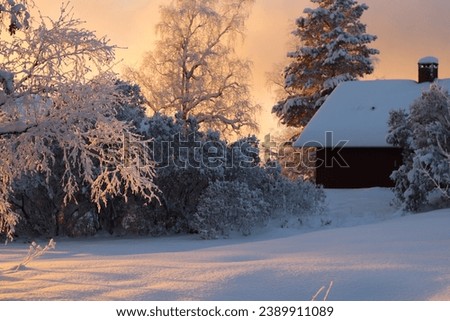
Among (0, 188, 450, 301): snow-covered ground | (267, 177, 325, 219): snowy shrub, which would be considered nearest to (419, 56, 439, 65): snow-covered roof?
(267, 177, 325, 219): snowy shrub

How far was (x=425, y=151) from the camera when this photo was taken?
26562mm

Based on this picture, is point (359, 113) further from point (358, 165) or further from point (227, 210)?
point (227, 210)

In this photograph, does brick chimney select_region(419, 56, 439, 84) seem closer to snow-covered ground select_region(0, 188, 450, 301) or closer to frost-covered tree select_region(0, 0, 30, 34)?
snow-covered ground select_region(0, 188, 450, 301)

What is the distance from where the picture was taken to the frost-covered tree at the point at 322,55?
1689 inches

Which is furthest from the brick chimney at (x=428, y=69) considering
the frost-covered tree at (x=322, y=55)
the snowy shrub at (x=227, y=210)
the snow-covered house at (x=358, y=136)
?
the snowy shrub at (x=227, y=210)

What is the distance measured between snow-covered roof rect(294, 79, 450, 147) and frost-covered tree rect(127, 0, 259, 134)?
4299 mm

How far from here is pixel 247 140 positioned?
2736 centimetres

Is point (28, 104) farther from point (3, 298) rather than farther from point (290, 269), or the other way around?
point (290, 269)

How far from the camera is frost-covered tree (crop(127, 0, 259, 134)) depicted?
38.4 m

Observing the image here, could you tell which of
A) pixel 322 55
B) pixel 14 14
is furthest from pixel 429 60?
pixel 14 14

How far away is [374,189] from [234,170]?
722 cm

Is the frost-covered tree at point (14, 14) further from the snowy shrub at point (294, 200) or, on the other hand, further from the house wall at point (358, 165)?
the house wall at point (358, 165)

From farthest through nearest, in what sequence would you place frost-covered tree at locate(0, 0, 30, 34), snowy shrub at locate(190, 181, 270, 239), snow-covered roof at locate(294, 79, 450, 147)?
snow-covered roof at locate(294, 79, 450, 147) < snowy shrub at locate(190, 181, 270, 239) < frost-covered tree at locate(0, 0, 30, 34)
